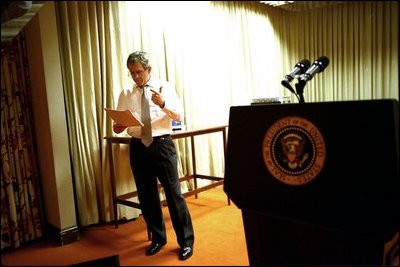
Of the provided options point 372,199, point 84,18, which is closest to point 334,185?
point 372,199

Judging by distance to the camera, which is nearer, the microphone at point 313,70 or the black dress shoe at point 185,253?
the microphone at point 313,70

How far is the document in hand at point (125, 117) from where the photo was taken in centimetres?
150

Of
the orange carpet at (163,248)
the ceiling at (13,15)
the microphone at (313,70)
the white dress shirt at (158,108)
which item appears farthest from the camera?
the white dress shirt at (158,108)

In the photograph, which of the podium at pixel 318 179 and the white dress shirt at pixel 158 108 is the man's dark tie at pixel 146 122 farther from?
the podium at pixel 318 179

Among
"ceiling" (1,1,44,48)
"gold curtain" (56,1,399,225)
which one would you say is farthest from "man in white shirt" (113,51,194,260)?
"ceiling" (1,1,44,48)

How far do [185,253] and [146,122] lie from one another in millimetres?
659

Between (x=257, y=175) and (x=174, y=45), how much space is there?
190 cm

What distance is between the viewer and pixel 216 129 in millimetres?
2402

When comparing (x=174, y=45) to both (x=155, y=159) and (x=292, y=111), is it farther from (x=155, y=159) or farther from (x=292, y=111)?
(x=292, y=111)

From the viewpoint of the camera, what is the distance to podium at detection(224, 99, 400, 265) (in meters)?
0.69

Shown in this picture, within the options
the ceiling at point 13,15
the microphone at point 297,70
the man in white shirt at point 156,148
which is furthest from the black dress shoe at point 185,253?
the ceiling at point 13,15

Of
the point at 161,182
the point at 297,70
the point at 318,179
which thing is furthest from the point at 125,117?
Answer: the point at 318,179

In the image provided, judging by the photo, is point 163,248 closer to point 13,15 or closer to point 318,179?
point 318,179

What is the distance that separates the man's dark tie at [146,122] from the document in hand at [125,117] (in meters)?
0.06
